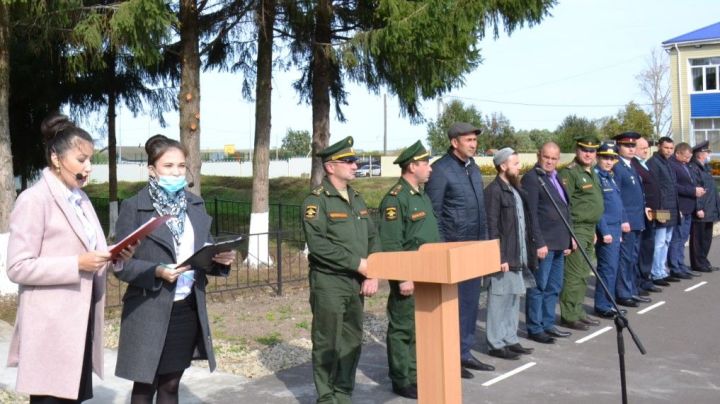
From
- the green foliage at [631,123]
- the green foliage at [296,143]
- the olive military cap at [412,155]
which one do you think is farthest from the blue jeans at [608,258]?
the green foliage at [296,143]

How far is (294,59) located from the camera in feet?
47.6

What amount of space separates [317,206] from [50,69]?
39.5 ft

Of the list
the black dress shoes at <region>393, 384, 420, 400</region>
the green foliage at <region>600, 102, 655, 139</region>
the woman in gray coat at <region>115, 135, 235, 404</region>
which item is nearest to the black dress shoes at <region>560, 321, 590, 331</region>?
the black dress shoes at <region>393, 384, 420, 400</region>

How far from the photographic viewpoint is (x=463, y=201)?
6.75 meters

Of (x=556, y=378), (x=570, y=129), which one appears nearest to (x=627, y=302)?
(x=556, y=378)

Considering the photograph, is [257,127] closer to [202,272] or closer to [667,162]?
[667,162]

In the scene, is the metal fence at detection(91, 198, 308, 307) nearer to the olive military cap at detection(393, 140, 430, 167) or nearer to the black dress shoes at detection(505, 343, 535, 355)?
the olive military cap at detection(393, 140, 430, 167)

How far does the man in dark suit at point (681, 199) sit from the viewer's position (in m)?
11.8

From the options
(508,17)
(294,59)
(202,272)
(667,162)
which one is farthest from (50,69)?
(202,272)

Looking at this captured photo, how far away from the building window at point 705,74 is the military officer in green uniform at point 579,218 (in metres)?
41.4

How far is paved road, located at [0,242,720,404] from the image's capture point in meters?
6.06

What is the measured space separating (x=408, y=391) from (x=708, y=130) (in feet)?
151

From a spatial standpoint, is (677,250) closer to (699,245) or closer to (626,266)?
(699,245)

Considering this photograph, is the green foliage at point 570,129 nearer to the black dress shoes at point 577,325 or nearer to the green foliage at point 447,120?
the green foliage at point 447,120
